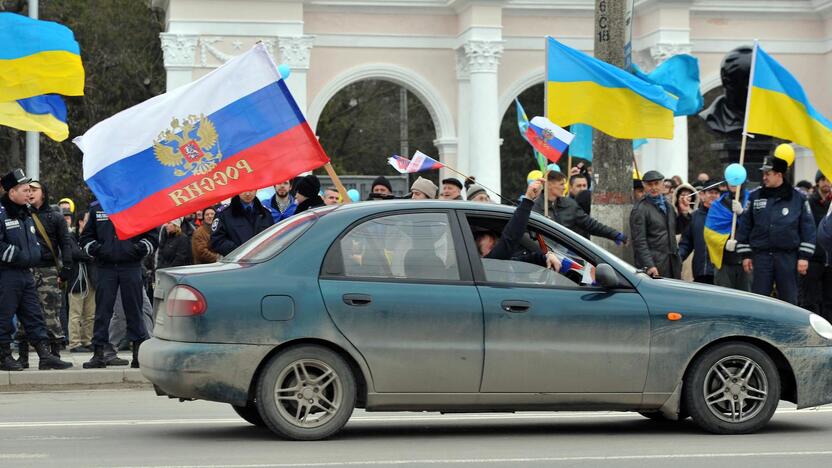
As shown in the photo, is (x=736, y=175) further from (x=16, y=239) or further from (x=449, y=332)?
(x=449, y=332)

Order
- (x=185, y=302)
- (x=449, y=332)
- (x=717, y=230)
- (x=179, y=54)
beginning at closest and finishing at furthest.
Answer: (x=185, y=302)
(x=449, y=332)
(x=717, y=230)
(x=179, y=54)

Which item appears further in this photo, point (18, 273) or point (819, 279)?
point (819, 279)

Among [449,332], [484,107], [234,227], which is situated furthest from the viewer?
[484,107]

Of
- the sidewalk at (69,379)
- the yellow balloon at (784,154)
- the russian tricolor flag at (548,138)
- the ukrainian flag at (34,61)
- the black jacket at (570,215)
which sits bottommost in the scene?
the sidewalk at (69,379)

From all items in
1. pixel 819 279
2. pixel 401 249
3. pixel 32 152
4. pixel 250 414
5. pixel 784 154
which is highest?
pixel 32 152

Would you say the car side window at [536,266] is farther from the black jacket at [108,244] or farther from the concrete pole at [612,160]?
the concrete pole at [612,160]

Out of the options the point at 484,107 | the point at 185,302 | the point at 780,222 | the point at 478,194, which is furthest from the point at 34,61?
the point at 484,107

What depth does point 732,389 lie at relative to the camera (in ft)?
33.4

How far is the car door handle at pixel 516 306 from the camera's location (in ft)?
32.5

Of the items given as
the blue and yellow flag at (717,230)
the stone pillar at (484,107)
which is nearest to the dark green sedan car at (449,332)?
the blue and yellow flag at (717,230)

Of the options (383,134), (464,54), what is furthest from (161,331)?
(383,134)

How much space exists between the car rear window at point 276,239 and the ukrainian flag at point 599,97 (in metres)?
6.77

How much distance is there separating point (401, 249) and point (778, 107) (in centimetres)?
844

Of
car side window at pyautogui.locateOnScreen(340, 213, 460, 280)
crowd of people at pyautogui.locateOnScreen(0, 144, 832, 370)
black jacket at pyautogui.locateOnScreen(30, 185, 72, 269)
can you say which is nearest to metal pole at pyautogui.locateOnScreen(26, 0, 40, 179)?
crowd of people at pyautogui.locateOnScreen(0, 144, 832, 370)
